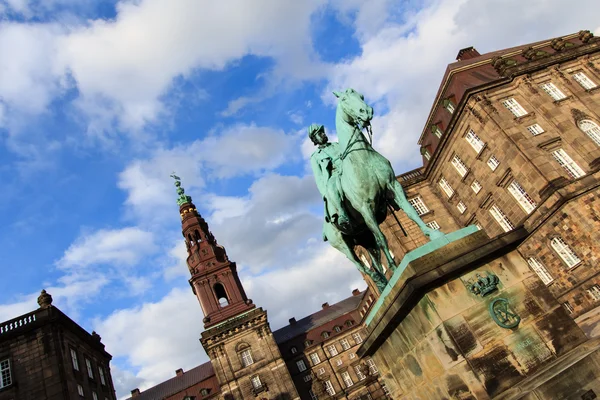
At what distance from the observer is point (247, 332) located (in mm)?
48531

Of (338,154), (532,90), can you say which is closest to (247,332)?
(532,90)

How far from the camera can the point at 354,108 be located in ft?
23.2

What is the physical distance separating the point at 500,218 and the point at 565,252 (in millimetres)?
5291

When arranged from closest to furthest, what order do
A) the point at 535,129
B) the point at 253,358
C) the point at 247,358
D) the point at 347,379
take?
the point at 535,129 < the point at 253,358 < the point at 247,358 < the point at 347,379

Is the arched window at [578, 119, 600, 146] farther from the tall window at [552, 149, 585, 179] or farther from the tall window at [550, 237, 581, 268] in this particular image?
the tall window at [550, 237, 581, 268]

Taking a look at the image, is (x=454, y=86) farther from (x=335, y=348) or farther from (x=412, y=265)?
(x=335, y=348)

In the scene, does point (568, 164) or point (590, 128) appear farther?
point (590, 128)

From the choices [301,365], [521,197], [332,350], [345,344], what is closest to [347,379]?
[332,350]

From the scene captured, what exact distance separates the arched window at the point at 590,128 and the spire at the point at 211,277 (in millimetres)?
39978

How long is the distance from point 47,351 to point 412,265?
2961 centimetres

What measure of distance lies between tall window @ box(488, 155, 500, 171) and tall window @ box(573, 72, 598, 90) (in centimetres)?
916

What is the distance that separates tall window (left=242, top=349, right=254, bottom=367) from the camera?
47184mm

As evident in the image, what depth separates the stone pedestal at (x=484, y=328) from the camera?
4769mm

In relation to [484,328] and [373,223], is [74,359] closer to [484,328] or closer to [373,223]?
[373,223]
